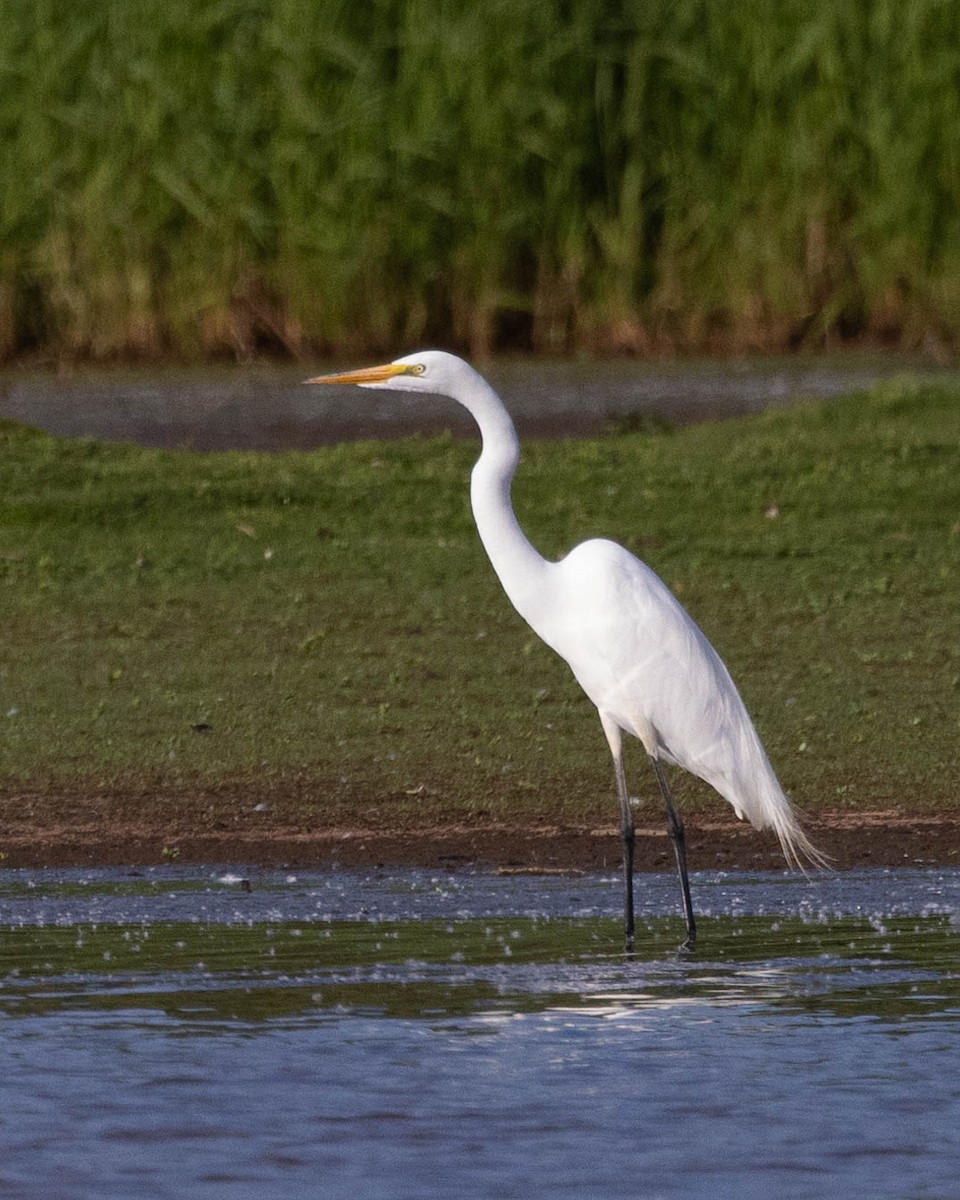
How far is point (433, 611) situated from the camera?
9.49m

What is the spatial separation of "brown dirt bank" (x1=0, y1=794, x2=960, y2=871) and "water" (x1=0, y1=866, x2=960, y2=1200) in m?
0.20

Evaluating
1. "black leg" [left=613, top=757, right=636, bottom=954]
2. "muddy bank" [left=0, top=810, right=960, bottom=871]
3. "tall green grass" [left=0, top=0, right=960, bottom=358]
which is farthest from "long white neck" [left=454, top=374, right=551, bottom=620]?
"tall green grass" [left=0, top=0, right=960, bottom=358]

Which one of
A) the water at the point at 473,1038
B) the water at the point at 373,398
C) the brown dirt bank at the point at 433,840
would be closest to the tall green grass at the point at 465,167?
the water at the point at 373,398

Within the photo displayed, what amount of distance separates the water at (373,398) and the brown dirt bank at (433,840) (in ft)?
20.8

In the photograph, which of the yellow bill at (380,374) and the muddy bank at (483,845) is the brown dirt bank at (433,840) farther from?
the yellow bill at (380,374)

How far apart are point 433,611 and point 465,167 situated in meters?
6.27

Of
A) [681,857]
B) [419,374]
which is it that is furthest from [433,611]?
[681,857]

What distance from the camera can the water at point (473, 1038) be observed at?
181 inches

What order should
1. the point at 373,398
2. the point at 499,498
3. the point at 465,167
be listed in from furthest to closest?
1. the point at 373,398
2. the point at 465,167
3. the point at 499,498

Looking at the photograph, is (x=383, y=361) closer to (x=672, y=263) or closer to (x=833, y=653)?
(x=672, y=263)

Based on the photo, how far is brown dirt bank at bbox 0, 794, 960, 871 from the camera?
7.04 metres

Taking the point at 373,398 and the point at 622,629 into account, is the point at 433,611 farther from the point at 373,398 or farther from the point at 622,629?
the point at 373,398

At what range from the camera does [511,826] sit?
7.33 metres

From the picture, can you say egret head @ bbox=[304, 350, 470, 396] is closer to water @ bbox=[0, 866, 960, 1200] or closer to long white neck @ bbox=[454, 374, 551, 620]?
long white neck @ bbox=[454, 374, 551, 620]
